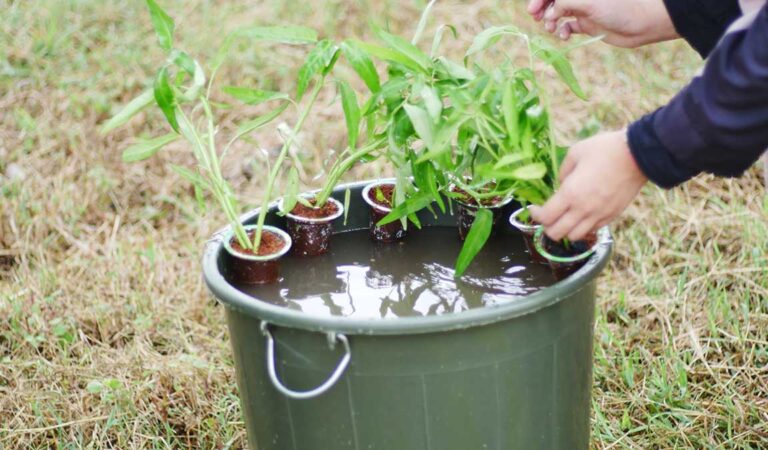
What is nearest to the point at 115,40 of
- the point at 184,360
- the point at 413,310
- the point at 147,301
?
the point at 147,301

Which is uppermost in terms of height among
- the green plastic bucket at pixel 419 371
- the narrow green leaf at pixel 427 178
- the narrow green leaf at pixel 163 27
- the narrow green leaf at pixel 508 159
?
the narrow green leaf at pixel 163 27

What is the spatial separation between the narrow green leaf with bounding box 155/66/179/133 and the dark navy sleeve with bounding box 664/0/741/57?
3.23 feet

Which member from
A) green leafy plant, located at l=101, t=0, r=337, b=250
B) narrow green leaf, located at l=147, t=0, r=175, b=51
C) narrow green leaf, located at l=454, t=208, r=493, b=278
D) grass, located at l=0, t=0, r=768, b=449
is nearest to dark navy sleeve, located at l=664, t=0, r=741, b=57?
narrow green leaf, located at l=454, t=208, r=493, b=278

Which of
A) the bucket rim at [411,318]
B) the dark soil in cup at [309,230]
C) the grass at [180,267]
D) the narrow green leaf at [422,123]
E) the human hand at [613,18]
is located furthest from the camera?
the grass at [180,267]

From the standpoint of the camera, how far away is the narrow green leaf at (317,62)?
1.53 m

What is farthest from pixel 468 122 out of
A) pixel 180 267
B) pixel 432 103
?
pixel 180 267

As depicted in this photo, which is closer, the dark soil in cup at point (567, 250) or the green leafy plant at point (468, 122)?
the green leafy plant at point (468, 122)

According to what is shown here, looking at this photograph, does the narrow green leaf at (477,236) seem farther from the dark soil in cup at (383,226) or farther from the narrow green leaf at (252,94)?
the narrow green leaf at (252,94)

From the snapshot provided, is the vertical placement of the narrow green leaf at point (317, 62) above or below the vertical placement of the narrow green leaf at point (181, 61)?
below

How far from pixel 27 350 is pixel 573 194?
1.78 meters

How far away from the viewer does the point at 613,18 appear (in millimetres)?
1875

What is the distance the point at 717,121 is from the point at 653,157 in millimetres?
105

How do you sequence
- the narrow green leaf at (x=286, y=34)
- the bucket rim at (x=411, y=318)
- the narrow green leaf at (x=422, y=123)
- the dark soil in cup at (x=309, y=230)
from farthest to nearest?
the dark soil in cup at (x=309, y=230) < the narrow green leaf at (x=286, y=34) < the narrow green leaf at (x=422, y=123) < the bucket rim at (x=411, y=318)

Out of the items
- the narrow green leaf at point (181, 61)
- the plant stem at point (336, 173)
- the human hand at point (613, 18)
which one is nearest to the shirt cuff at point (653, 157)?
the plant stem at point (336, 173)
